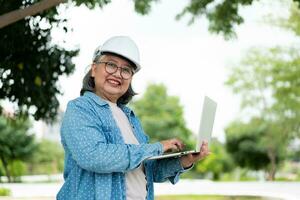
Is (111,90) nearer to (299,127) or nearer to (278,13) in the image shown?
(278,13)

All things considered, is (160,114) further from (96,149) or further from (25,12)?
(96,149)

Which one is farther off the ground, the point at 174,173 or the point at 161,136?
the point at 161,136

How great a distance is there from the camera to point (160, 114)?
79.7ft

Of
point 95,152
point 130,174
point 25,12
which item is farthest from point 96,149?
point 25,12

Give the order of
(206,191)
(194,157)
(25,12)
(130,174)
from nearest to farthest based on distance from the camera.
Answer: (130,174), (194,157), (25,12), (206,191)

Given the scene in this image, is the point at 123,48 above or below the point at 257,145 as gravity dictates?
below

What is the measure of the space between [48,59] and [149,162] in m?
3.48

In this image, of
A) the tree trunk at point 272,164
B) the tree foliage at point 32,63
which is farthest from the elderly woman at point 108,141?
the tree trunk at point 272,164

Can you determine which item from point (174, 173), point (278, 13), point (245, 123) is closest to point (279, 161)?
point (245, 123)

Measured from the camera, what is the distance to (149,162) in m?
1.57

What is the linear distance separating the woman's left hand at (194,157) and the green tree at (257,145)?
1731 centimetres

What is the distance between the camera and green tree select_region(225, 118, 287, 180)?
62.1 ft

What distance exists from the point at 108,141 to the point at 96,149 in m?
0.08

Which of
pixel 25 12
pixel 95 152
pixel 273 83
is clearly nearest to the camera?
pixel 95 152
